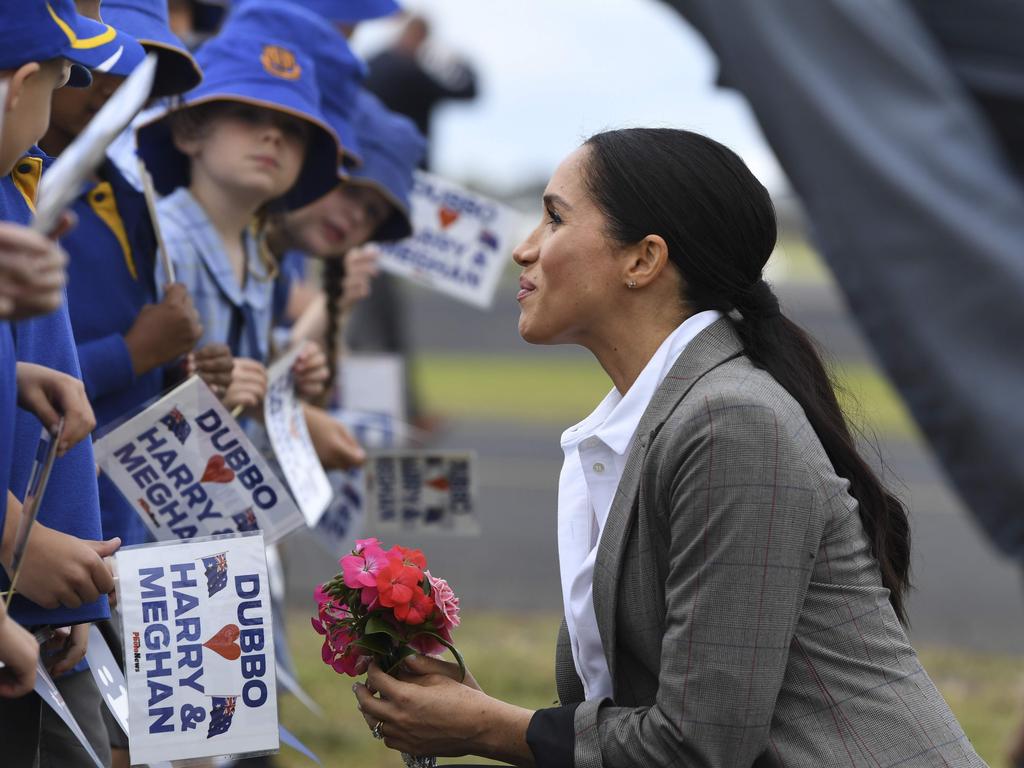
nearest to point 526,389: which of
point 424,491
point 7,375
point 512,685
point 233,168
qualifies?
point 512,685

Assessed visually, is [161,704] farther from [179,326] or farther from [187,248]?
[187,248]

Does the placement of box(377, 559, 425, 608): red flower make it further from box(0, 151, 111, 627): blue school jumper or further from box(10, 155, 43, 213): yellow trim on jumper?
box(10, 155, 43, 213): yellow trim on jumper

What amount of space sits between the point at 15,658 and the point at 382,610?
1.91 ft

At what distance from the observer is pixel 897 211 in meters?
1.70

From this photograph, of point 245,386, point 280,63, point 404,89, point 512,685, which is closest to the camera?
point 245,386

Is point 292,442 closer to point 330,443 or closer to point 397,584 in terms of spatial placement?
point 330,443

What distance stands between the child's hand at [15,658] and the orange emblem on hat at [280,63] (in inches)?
72.5

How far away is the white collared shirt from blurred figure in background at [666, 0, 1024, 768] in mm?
673

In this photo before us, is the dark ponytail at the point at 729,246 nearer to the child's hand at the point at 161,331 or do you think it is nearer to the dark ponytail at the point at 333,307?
the child's hand at the point at 161,331

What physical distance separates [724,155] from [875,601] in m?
0.78

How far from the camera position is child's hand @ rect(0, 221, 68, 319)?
1565mm

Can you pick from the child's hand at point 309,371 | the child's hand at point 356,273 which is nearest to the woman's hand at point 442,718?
the child's hand at point 309,371

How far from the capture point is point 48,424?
2072 mm

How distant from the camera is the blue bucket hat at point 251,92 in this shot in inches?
133
